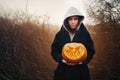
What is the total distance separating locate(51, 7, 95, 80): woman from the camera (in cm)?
460

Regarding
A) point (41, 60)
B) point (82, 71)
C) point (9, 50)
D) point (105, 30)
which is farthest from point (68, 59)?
point (105, 30)

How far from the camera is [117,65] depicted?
31.2ft

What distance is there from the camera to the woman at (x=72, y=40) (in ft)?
15.1

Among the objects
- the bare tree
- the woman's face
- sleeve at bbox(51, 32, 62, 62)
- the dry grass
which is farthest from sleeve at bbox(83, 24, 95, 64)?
the bare tree

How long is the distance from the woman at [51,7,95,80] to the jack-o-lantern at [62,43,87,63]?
0.19 feet

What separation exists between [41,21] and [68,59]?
6.25 metres

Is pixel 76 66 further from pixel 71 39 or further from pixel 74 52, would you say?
pixel 71 39

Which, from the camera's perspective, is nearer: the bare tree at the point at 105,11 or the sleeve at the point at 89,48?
the sleeve at the point at 89,48

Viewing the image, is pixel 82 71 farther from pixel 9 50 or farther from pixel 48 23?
pixel 48 23

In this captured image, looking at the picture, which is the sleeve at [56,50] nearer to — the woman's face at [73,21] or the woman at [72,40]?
the woman at [72,40]

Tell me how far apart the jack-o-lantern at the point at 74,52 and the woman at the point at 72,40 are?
0.19 feet

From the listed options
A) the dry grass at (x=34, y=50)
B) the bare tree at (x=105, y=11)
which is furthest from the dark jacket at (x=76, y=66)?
the bare tree at (x=105, y=11)

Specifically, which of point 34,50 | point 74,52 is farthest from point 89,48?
point 34,50

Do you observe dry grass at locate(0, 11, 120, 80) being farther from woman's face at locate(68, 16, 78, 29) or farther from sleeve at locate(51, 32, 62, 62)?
woman's face at locate(68, 16, 78, 29)
